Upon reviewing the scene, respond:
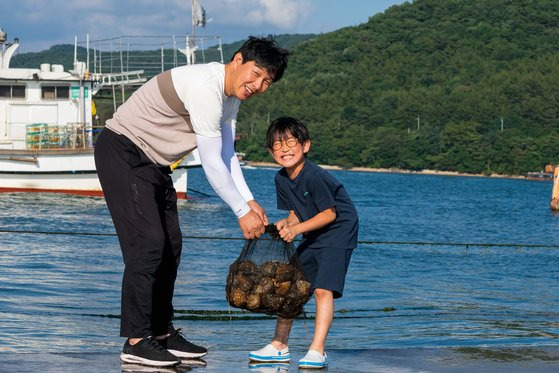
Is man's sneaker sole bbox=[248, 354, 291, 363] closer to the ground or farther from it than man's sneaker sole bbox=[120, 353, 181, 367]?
closer to the ground

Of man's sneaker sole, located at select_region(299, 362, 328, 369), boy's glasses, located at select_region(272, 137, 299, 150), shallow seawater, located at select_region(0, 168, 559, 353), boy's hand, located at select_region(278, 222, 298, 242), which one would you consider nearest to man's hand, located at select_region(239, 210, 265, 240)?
boy's hand, located at select_region(278, 222, 298, 242)

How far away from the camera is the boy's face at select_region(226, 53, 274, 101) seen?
483 cm

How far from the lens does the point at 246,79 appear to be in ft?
15.9

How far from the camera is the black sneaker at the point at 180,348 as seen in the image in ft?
17.1

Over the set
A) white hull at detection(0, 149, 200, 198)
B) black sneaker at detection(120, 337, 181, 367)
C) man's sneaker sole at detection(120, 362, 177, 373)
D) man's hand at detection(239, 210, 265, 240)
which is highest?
man's hand at detection(239, 210, 265, 240)

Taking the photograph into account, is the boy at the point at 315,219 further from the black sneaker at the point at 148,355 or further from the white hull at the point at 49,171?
the white hull at the point at 49,171

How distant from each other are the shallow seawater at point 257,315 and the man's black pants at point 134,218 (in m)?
2.25

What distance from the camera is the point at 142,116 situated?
4957 mm

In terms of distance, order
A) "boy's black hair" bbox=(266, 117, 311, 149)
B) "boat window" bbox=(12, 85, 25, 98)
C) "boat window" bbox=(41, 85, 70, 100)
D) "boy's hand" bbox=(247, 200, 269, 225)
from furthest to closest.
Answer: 1. "boat window" bbox=(41, 85, 70, 100)
2. "boat window" bbox=(12, 85, 25, 98)
3. "boy's black hair" bbox=(266, 117, 311, 149)
4. "boy's hand" bbox=(247, 200, 269, 225)

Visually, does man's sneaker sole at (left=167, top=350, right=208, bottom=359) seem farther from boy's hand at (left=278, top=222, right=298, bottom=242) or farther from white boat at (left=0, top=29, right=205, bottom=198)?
white boat at (left=0, top=29, right=205, bottom=198)

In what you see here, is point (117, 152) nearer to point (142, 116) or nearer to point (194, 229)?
point (142, 116)

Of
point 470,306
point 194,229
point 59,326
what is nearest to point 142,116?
point 59,326

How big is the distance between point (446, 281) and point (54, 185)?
2126 centimetres

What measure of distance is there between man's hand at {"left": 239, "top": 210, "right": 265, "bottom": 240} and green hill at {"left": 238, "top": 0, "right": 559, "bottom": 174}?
369ft
